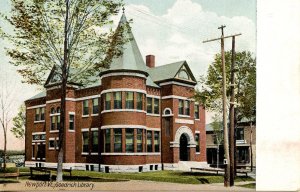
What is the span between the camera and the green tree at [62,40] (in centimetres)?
1623

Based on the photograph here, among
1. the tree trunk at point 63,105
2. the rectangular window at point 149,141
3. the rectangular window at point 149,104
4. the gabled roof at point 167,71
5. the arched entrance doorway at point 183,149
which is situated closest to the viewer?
the tree trunk at point 63,105

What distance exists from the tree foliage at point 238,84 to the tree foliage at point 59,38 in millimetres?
3675

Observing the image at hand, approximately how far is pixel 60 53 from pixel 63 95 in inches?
57.6

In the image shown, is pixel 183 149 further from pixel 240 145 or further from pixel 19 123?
pixel 19 123

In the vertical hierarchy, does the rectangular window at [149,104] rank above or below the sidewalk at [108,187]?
above

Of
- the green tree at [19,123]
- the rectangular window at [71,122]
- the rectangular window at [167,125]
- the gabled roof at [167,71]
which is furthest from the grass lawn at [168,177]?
the gabled roof at [167,71]

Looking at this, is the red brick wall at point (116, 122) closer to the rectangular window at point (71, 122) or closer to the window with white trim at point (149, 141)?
the rectangular window at point (71, 122)

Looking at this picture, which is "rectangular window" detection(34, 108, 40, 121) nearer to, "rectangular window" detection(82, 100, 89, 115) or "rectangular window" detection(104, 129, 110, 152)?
"rectangular window" detection(82, 100, 89, 115)

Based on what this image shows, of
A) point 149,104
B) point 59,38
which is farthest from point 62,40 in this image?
point 149,104

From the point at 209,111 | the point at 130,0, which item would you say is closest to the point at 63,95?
the point at 130,0
